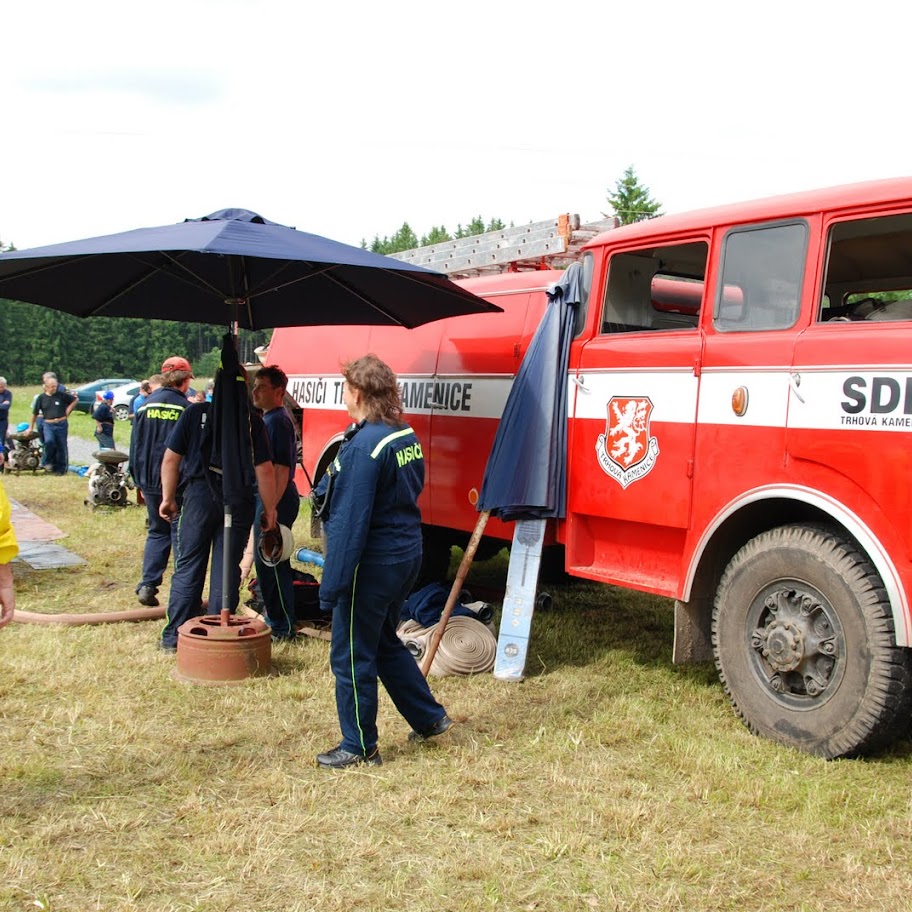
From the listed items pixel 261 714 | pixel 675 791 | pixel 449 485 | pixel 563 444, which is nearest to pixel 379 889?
pixel 675 791

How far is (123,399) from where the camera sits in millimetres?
38031

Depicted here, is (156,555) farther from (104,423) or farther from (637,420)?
(104,423)

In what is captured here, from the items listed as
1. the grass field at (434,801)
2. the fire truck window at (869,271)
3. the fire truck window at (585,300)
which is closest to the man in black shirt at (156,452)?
the grass field at (434,801)

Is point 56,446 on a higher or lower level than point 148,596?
higher

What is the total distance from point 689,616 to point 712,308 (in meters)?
1.66

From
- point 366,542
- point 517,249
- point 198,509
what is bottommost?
point 198,509

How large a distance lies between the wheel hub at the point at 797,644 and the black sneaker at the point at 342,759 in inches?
78.6

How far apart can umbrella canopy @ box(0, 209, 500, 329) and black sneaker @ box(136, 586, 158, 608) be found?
2.14 metres

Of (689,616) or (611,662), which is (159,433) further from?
(689,616)

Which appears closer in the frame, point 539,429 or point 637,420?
point 637,420

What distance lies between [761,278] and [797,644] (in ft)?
6.08

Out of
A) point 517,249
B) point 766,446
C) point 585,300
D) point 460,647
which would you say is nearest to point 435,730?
point 460,647

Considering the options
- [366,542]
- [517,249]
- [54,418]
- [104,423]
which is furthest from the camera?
[54,418]

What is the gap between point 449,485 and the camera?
7.27 metres
